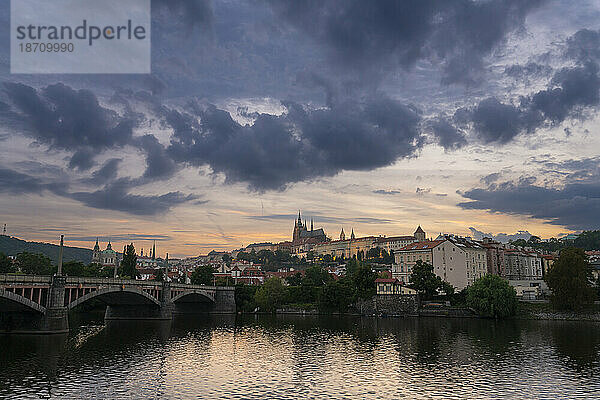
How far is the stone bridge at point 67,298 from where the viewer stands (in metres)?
59.6

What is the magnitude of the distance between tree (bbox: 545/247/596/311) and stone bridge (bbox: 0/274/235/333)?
77702 millimetres

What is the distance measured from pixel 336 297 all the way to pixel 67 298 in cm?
6111

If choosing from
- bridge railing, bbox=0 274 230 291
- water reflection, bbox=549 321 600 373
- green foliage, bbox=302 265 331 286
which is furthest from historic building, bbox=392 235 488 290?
bridge railing, bbox=0 274 230 291

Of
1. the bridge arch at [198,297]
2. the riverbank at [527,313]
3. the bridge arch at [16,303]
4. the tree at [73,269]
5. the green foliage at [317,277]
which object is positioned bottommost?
the riverbank at [527,313]

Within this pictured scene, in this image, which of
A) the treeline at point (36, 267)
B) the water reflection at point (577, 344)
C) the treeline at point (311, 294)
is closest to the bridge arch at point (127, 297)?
the treeline at point (311, 294)

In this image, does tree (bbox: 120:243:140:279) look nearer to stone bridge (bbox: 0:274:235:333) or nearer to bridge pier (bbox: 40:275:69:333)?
stone bridge (bbox: 0:274:235:333)

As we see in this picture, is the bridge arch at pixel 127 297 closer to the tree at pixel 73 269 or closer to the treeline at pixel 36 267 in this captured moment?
the tree at pixel 73 269

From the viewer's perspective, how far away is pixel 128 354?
171 ft

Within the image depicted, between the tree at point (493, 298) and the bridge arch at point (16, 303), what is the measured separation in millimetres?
80240

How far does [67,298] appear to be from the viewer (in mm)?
72500

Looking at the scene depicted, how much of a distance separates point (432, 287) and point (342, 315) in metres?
22.1

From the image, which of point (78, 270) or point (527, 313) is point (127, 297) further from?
point (527, 313)

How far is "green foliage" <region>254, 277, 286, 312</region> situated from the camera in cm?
12162

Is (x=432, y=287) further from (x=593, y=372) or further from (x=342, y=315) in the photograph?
(x=593, y=372)
